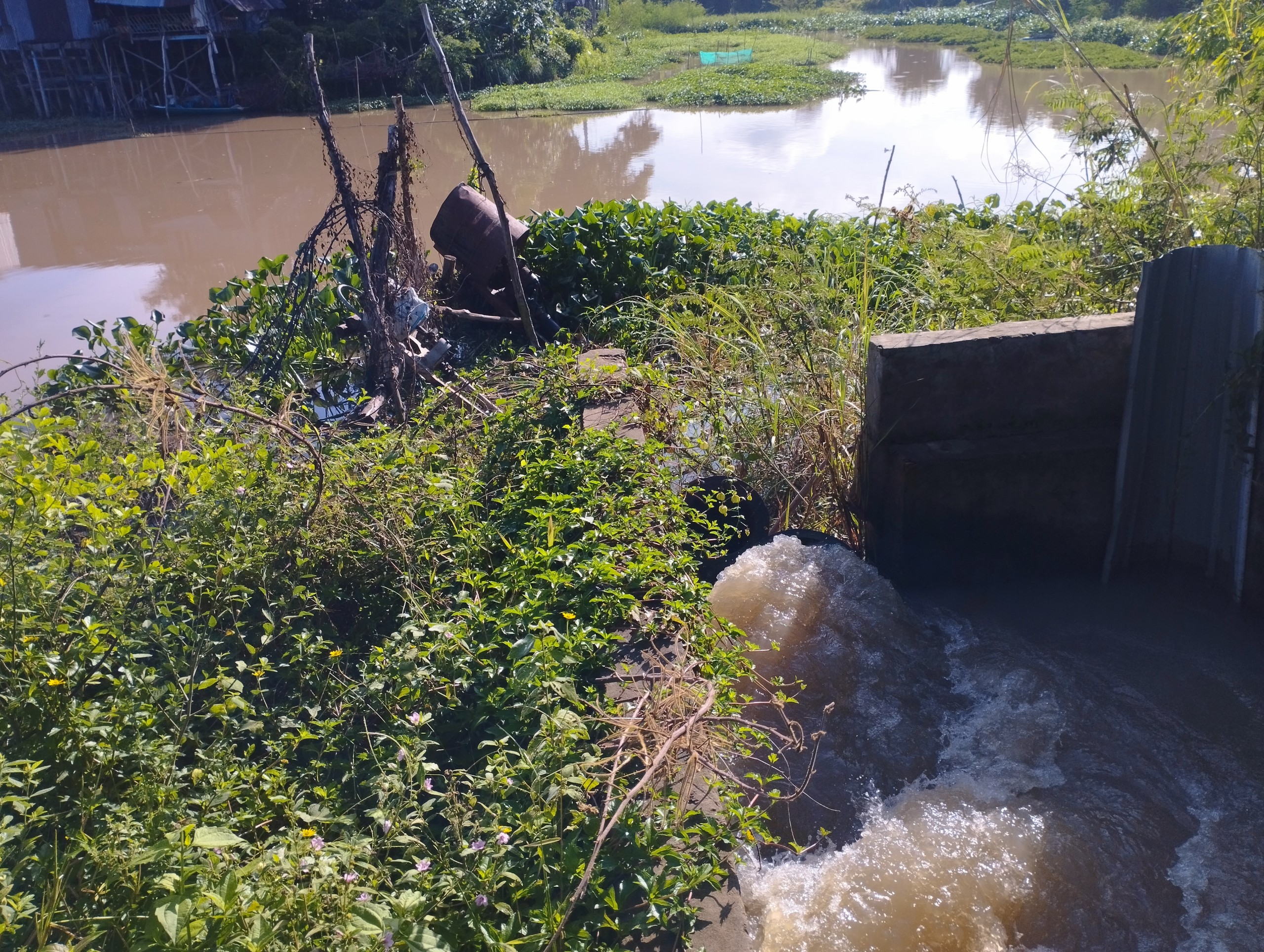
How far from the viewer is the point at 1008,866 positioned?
8.96 ft

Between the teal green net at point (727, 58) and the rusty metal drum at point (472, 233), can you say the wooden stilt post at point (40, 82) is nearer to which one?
the teal green net at point (727, 58)

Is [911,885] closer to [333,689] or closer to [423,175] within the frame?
[333,689]

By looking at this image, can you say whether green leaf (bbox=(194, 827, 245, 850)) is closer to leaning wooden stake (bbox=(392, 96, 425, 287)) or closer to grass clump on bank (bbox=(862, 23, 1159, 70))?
leaning wooden stake (bbox=(392, 96, 425, 287))

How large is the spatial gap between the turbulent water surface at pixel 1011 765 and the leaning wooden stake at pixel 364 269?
232 centimetres

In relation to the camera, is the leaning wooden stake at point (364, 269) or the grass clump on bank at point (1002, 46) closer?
the leaning wooden stake at point (364, 269)

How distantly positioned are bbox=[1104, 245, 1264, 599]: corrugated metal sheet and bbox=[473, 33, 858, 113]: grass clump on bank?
20023mm

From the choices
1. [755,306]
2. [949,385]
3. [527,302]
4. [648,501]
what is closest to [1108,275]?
[949,385]

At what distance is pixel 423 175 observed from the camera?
33.1ft

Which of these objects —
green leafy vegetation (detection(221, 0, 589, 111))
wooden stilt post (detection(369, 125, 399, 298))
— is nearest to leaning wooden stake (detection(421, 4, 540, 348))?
wooden stilt post (detection(369, 125, 399, 298))

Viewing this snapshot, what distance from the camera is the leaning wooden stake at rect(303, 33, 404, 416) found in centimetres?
471

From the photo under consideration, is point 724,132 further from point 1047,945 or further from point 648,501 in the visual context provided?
point 1047,945

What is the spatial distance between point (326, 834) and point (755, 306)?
14.5ft

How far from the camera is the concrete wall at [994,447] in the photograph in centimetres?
379

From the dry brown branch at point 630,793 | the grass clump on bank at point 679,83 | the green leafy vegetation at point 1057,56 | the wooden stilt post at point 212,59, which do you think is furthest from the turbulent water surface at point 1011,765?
the wooden stilt post at point 212,59
